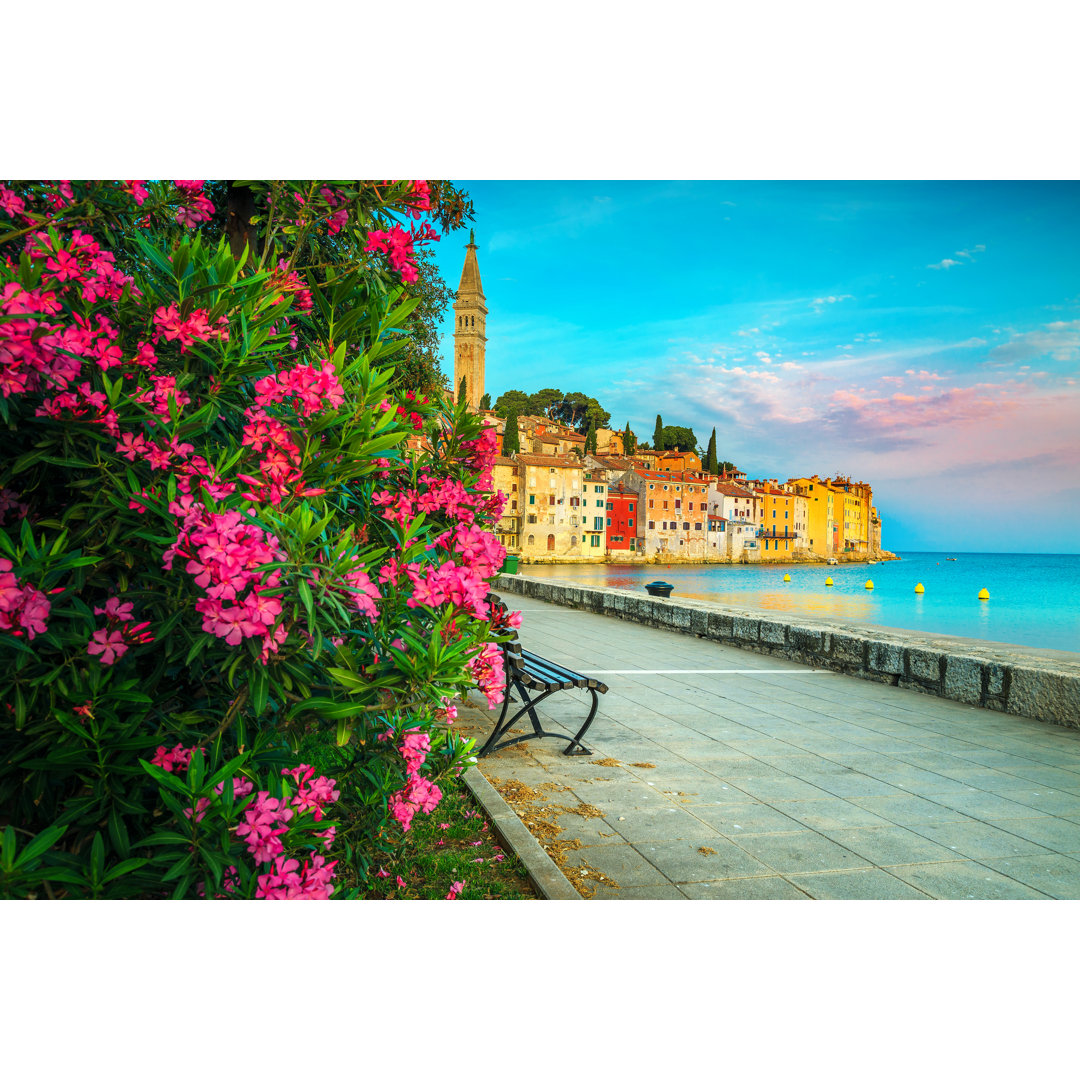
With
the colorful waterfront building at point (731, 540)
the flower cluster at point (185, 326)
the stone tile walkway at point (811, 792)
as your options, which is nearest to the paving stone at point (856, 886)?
the stone tile walkway at point (811, 792)

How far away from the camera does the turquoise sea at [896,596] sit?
111 feet

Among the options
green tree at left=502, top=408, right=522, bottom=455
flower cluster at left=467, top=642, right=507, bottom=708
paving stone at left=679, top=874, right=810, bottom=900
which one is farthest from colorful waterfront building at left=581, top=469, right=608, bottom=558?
flower cluster at left=467, top=642, right=507, bottom=708

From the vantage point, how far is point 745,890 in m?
2.58

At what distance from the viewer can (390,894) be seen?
2.45 m

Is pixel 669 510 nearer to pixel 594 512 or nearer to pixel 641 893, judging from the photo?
pixel 594 512

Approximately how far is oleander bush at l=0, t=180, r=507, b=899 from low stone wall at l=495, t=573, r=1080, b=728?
4.94 metres

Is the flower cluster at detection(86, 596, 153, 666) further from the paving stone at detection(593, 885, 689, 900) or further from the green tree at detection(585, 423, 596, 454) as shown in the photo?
the green tree at detection(585, 423, 596, 454)

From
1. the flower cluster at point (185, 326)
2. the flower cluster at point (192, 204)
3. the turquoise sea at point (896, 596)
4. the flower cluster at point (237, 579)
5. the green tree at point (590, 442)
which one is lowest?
the turquoise sea at point (896, 596)

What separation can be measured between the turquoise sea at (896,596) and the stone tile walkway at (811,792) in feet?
51.8

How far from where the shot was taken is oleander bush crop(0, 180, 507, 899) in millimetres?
1422

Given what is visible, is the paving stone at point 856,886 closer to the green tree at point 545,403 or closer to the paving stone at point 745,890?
the paving stone at point 745,890

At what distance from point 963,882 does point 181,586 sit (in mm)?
2920

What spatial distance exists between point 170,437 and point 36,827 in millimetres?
1020

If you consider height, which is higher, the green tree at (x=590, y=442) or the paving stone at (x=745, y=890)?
the green tree at (x=590, y=442)
